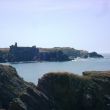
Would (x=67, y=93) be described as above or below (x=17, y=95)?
above

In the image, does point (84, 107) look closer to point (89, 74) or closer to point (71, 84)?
point (71, 84)

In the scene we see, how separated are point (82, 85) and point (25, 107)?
9.31m

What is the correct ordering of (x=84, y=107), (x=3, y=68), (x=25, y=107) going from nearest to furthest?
(x=25, y=107), (x=84, y=107), (x=3, y=68)

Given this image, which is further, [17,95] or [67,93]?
[17,95]

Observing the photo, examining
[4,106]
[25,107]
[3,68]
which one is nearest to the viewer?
[25,107]

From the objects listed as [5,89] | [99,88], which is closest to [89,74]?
[99,88]

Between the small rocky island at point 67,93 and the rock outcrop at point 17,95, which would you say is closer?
the rock outcrop at point 17,95

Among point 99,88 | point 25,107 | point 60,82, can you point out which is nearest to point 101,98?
point 99,88

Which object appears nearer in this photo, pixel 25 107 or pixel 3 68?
pixel 25 107

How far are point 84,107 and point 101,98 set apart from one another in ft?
8.97

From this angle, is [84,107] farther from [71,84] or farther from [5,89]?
[5,89]

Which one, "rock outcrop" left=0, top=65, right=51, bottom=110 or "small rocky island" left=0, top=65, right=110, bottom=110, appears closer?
"rock outcrop" left=0, top=65, right=51, bottom=110

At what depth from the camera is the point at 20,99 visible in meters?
49.8

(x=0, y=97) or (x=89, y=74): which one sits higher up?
(x=89, y=74)
